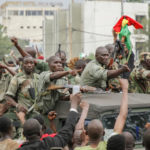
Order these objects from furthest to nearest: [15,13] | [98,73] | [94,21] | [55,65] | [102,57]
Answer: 1. [15,13]
2. [94,21]
3. [102,57]
4. [55,65]
5. [98,73]

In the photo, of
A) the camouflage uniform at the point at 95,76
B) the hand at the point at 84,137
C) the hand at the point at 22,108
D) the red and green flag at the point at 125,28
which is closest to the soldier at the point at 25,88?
the hand at the point at 22,108

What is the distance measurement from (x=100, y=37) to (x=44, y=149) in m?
47.0

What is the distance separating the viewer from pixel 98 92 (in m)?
7.45

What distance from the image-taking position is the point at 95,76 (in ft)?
24.6

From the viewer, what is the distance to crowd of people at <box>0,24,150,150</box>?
16.1 ft

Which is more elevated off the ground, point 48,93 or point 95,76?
point 95,76

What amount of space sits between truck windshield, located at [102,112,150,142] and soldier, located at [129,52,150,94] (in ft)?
6.29

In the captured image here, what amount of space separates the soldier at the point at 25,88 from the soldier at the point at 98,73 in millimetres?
1044

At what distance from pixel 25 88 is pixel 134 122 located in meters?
2.66

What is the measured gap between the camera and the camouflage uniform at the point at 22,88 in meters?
8.30

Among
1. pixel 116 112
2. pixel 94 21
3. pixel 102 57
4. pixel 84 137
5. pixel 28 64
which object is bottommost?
pixel 84 137

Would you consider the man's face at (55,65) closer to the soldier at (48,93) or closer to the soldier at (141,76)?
the soldier at (48,93)

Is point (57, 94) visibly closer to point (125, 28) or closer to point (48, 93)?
point (48, 93)

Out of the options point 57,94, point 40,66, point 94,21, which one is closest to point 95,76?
point 57,94
